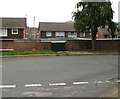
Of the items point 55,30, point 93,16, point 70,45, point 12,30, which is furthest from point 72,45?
point 55,30

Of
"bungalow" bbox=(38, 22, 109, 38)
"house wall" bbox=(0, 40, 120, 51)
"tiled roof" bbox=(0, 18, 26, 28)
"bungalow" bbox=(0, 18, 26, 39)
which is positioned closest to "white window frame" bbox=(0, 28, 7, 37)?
"bungalow" bbox=(0, 18, 26, 39)

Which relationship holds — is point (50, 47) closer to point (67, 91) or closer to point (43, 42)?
point (43, 42)

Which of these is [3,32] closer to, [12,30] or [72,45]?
[12,30]

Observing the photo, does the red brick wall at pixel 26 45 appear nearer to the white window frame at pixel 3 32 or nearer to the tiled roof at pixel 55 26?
the white window frame at pixel 3 32

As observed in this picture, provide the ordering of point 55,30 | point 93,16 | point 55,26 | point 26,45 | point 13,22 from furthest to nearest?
point 55,26 → point 55,30 → point 13,22 → point 26,45 → point 93,16

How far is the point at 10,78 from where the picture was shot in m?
9.12

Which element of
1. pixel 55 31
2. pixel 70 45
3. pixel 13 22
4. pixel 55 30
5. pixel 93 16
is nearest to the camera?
pixel 93 16

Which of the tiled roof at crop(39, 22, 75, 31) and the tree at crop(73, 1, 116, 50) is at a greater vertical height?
the tiled roof at crop(39, 22, 75, 31)

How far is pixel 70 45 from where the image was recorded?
2505cm

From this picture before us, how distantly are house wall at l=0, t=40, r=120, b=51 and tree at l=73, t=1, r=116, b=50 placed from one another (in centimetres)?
210

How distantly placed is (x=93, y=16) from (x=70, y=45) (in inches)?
189

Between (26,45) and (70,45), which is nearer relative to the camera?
(26,45)

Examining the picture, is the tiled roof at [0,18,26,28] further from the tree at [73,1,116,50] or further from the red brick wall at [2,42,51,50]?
the tree at [73,1,116,50]

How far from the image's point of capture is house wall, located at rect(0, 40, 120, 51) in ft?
77.6
